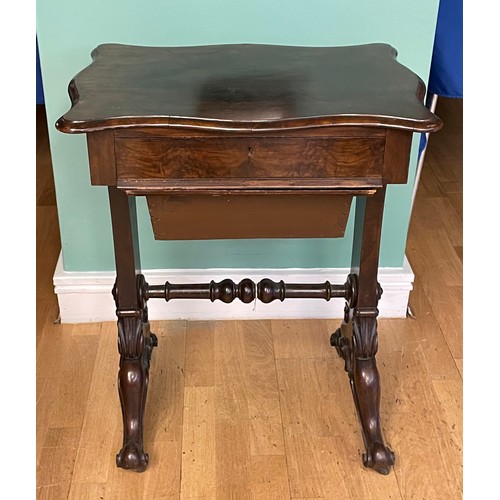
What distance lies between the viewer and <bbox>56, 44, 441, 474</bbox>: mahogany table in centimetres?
152

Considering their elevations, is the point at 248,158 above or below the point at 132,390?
above

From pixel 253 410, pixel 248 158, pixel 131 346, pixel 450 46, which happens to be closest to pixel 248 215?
pixel 248 158

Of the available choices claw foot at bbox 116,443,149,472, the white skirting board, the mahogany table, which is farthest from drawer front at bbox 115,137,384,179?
the white skirting board

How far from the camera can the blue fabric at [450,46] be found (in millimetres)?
2217

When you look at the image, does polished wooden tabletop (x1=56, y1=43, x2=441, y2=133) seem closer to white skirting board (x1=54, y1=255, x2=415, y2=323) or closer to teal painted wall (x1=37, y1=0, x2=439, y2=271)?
teal painted wall (x1=37, y1=0, x2=439, y2=271)

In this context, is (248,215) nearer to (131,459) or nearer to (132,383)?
(132,383)

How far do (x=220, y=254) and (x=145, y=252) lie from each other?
219 mm

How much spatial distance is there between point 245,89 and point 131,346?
0.68 meters

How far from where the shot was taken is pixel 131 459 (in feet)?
6.19

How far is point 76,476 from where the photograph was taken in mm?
1886

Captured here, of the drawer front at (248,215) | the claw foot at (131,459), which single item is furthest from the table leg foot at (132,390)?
the drawer front at (248,215)

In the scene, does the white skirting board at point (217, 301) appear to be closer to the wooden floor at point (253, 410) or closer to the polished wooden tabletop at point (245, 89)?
the wooden floor at point (253, 410)

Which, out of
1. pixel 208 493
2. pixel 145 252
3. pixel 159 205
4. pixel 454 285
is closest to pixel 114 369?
pixel 145 252

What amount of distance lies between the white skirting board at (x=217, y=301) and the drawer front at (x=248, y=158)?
796mm
